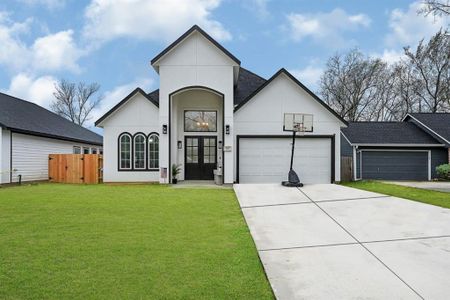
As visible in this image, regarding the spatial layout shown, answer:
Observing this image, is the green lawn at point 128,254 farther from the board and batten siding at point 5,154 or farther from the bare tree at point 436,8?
the bare tree at point 436,8

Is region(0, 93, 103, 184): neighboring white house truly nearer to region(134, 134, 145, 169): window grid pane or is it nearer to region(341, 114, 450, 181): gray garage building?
region(134, 134, 145, 169): window grid pane

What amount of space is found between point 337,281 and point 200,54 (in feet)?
40.3

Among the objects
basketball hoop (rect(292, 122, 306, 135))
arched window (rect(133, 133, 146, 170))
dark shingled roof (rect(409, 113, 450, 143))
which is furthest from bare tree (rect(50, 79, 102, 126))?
dark shingled roof (rect(409, 113, 450, 143))

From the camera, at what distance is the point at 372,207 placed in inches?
329

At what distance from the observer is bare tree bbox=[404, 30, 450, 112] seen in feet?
95.7

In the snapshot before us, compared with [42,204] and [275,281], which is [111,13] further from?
[275,281]

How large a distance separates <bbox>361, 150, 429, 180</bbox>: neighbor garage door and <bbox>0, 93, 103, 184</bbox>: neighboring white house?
1876 centimetres

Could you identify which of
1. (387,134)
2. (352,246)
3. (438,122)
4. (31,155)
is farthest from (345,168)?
(31,155)

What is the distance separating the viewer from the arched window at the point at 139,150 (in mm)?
15852

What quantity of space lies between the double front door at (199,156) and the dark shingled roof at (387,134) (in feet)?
32.4

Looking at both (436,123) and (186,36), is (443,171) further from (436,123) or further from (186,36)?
(186,36)

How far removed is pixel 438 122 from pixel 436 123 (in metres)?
0.26

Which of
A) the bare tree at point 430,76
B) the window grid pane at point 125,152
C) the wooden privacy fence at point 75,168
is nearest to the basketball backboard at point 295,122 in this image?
the window grid pane at point 125,152

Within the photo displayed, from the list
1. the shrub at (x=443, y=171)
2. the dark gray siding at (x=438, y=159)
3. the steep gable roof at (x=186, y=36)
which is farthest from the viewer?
the dark gray siding at (x=438, y=159)
